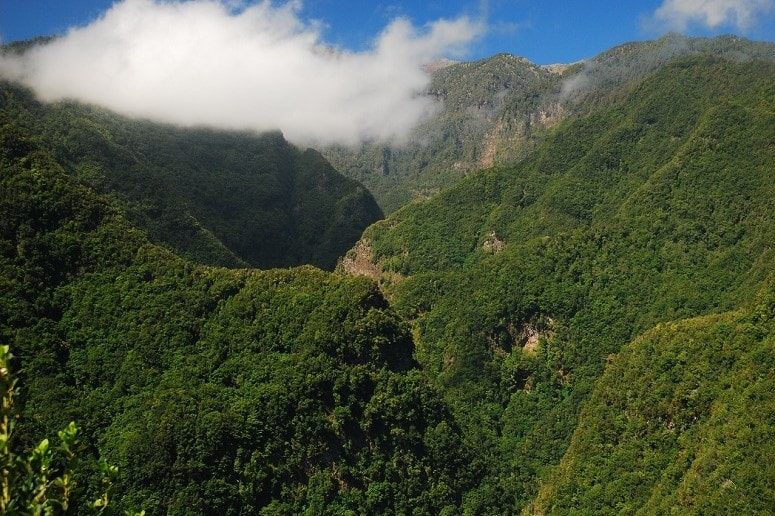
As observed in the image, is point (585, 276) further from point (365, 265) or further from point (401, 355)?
point (365, 265)

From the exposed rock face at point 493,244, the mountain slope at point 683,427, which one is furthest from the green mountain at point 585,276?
the mountain slope at point 683,427

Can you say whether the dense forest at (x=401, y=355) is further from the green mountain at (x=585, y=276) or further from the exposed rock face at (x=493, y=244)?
the exposed rock face at (x=493, y=244)

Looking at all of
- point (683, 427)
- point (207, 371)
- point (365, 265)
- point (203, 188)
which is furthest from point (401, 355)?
point (203, 188)

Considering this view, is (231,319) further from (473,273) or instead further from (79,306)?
(473,273)

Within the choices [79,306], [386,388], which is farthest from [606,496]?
[79,306]

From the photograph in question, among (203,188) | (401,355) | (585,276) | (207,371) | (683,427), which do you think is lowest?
(683,427)

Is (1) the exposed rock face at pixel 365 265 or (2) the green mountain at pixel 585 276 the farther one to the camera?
(1) the exposed rock face at pixel 365 265

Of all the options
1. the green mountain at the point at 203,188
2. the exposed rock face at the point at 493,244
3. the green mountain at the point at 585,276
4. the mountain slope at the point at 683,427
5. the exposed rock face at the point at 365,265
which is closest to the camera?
the mountain slope at the point at 683,427

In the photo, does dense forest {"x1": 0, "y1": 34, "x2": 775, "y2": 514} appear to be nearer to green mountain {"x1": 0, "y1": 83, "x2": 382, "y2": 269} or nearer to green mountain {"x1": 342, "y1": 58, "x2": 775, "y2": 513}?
green mountain {"x1": 342, "y1": 58, "x2": 775, "y2": 513}
